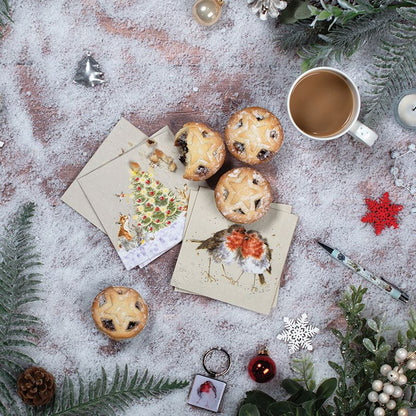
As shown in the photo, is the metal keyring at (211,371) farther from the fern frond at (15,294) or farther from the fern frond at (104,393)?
the fern frond at (15,294)

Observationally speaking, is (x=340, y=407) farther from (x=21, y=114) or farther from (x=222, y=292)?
(x=21, y=114)

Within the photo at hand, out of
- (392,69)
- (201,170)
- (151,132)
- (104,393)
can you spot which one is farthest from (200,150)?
(104,393)

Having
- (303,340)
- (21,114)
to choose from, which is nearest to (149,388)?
(303,340)

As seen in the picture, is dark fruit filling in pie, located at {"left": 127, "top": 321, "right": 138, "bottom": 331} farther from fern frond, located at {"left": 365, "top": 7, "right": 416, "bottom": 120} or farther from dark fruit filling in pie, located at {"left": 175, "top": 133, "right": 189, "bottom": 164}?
fern frond, located at {"left": 365, "top": 7, "right": 416, "bottom": 120}

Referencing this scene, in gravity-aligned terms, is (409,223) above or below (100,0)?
below

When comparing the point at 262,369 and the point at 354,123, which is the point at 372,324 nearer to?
the point at 262,369

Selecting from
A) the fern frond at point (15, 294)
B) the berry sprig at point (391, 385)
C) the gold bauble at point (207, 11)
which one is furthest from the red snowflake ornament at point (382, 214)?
the fern frond at point (15, 294)

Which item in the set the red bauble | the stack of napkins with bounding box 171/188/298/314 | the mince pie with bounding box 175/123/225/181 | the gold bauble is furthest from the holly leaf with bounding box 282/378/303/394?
the gold bauble
